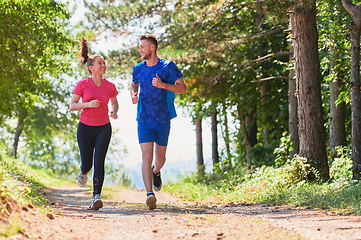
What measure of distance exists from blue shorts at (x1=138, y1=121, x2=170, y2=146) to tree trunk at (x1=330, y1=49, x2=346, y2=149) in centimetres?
751

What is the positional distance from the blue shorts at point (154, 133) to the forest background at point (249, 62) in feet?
12.5

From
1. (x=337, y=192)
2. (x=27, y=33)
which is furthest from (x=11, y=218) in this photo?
(x=27, y=33)

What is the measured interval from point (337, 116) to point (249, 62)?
3867 mm

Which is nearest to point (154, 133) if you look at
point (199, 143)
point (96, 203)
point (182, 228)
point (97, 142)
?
point (97, 142)

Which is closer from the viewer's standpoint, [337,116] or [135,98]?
[135,98]

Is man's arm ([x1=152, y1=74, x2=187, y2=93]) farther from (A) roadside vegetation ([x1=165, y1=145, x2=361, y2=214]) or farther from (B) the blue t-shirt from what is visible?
(A) roadside vegetation ([x1=165, y1=145, x2=361, y2=214])

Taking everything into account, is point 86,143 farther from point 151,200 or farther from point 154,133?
point 151,200

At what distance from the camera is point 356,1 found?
12.2 meters

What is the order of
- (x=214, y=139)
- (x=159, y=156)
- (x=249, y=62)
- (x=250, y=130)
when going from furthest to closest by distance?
(x=214, y=139) → (x=250, y=130) → (x=249, y=62) → (x=159, y=156)

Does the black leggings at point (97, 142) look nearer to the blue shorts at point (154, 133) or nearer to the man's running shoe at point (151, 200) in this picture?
the blue shorts at point (154, 133)

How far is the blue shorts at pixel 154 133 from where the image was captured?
7.18 meters

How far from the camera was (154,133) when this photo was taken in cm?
727

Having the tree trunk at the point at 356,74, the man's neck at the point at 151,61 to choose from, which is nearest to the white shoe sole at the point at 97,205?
the man's neck at the point at 151,61

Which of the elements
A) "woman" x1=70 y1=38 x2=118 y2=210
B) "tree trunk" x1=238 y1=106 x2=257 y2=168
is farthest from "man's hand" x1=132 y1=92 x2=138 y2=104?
"tree trunk" x1=238 y1=106 x2=257 y2=168
